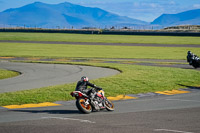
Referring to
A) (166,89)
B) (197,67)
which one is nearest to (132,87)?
(166,89)

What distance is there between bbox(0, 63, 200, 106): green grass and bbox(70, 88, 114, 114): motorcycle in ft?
14.1

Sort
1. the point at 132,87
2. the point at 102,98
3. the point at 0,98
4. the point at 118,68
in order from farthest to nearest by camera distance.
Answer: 1. the point at 118,68
2. the point at 132,87
3. the point at 0,98
4. the point at 102,98

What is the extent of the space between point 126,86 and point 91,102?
8.97 meters

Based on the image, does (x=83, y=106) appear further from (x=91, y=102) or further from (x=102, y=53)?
(x=102, y=53)

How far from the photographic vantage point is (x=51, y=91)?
882 inches

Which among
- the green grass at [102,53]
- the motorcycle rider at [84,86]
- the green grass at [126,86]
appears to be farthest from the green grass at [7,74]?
the green grass at [102,53]

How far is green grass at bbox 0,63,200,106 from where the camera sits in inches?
806

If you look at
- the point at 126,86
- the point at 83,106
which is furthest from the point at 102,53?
the point at 83,106

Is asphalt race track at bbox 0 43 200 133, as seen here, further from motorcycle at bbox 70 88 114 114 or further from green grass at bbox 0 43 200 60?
green grass at bbox 0 43 200 60

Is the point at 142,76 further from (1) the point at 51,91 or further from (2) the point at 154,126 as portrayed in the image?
(2) the point at 154,126

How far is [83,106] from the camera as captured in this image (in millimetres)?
16078

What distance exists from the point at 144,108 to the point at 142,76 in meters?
11.9

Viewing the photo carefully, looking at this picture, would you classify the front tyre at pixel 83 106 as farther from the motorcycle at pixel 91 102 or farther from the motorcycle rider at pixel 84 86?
the motorcycle rider at pixel 84 86

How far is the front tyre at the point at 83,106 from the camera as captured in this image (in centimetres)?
1594
